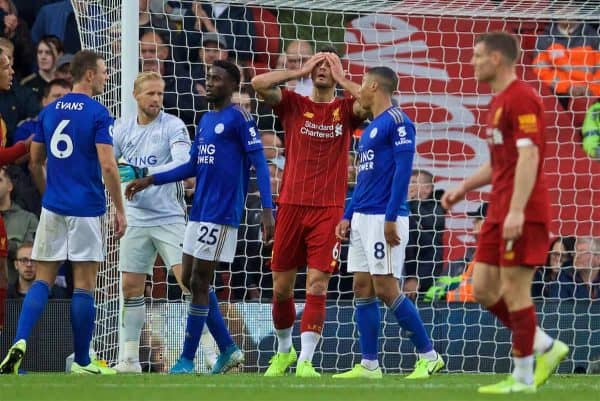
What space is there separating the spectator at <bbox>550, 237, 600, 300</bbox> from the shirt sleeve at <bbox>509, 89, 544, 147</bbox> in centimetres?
637

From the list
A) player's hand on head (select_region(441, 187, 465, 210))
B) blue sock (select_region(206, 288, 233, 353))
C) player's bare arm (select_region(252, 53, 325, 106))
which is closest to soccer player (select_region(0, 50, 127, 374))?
blue sock (select_region(206, 288, 233, 353))

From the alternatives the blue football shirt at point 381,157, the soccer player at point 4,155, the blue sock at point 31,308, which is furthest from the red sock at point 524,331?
the soccer player at point 4,155

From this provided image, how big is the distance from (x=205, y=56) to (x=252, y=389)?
19.6 ft

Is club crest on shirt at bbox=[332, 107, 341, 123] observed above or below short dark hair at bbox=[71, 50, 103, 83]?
below

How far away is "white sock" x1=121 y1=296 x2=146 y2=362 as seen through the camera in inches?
411

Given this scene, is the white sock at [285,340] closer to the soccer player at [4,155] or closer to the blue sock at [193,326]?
the blue sock at [193,326]

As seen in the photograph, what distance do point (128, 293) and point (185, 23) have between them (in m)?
3.65

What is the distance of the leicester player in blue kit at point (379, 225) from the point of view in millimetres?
9133

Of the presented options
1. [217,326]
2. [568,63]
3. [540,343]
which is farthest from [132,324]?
[568,63]

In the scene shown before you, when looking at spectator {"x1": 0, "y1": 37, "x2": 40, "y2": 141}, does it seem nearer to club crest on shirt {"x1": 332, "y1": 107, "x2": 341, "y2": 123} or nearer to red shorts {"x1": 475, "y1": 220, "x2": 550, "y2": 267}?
club crest on shirt {"x1": 332, "y1": 107, "x2": 341, "y2": 123}

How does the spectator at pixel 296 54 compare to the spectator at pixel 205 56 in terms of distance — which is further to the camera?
the spectator at pixel 296 54

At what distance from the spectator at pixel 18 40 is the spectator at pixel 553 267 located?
5.73m

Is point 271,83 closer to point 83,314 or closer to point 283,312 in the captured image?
point 283,312

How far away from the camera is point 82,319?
9.39 m
